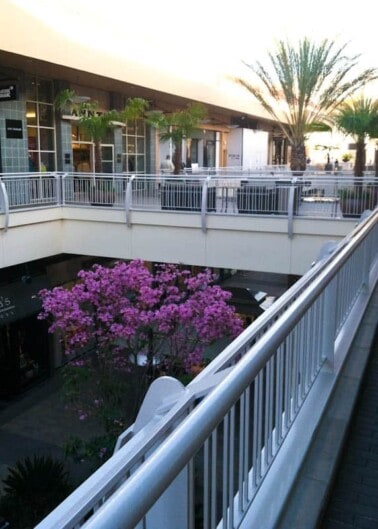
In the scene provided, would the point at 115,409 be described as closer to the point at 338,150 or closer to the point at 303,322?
the point at 303,322

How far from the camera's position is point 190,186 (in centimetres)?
1363

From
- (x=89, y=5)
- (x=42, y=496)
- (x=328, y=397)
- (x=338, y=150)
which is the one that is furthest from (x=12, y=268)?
(x=338, y=150)

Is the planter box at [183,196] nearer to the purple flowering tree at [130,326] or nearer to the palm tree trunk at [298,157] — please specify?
the purple flowering tree at [130,326]

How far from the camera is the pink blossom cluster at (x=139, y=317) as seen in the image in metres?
10.3

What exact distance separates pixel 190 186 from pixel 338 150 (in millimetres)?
35953

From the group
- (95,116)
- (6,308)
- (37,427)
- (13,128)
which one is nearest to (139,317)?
(37,427)

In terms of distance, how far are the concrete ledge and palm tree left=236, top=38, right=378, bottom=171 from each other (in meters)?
17.1

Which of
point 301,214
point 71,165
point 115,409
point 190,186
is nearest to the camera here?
point 115,409

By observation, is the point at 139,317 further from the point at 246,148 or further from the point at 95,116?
the point at 246,148

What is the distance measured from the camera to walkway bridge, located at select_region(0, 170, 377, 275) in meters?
12.6

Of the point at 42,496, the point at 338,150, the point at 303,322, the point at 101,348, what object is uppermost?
the point at 338,150

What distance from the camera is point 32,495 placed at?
928 centimetres

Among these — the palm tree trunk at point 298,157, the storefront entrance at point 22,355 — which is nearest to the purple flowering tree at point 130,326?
the storefront entrance at point 22,355

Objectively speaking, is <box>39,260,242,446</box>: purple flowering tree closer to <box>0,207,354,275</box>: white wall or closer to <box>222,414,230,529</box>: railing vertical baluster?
<box>0,207,354,275</box>: white wall
